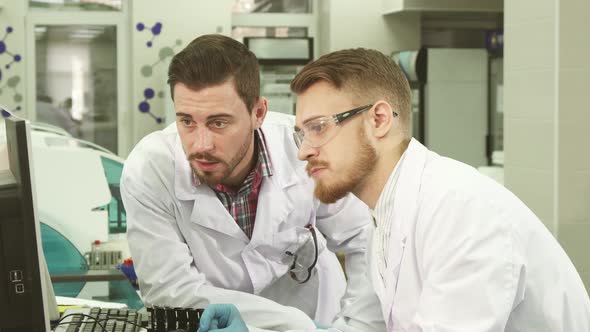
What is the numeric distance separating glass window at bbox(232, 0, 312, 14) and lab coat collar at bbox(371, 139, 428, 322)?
5.32 metres

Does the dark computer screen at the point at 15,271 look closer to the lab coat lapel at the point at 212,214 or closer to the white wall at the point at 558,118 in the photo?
the lab coat lapel at the point at 212,214

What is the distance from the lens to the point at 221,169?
1.94 meters

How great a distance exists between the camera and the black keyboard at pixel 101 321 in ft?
5.41

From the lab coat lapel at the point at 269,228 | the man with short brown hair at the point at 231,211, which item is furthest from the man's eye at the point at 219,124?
the lab coat lapel at the point at 269,228

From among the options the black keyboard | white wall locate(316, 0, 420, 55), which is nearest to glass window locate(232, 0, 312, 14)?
white wall locate(316, 0, 420, 55)

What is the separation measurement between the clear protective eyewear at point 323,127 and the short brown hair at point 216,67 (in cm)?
35

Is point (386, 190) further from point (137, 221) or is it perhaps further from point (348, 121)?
point (137, 221)

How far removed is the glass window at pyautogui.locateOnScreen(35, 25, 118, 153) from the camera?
647 centimetres

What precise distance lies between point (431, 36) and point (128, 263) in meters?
4.46

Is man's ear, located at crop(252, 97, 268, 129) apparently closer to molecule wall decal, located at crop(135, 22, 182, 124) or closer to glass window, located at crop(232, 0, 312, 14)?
molecule wall decal, located at crop(135, 22, 182, 124)

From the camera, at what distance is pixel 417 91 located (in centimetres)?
539

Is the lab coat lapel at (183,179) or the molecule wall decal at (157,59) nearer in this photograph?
the lab coat lapel at (183,179)

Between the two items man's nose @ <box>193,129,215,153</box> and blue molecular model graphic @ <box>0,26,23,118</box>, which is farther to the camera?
blue molecular model graphic @ <box>0,26,23,118</box>

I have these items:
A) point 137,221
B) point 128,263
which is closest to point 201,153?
point 137,221
